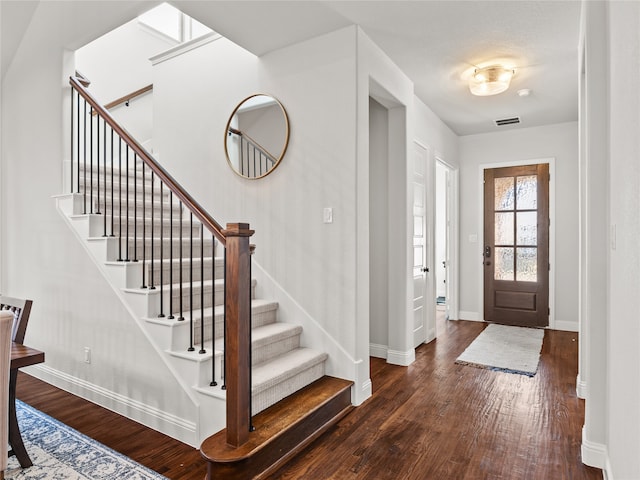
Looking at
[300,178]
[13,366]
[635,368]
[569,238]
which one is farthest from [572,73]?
[13,366]

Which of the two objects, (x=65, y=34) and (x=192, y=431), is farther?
(x=65, y=34)

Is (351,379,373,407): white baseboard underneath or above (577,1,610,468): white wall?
underneath

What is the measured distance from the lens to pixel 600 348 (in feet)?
6.79

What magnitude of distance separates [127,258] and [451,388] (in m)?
2.69

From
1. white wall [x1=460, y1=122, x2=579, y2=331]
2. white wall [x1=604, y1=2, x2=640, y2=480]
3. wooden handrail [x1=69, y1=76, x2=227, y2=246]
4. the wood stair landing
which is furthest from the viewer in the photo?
white wall [x1=460, y1=122, x2=579, y2=331]

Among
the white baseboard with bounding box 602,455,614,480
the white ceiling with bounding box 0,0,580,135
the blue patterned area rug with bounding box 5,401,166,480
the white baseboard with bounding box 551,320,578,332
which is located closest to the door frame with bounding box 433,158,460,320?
the white baseboard with bounding box 551,320,578,332

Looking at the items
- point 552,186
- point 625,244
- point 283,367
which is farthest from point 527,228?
point 625,244

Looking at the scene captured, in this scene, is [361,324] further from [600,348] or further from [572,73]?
[572,73]

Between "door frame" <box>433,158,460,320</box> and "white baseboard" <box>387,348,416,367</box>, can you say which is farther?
"door frame" <box>433,158,460,320</box>

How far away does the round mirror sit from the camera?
3.33 m

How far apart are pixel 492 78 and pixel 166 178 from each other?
3.00 m

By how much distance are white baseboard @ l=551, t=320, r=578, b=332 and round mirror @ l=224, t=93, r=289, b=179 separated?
447 centimetres

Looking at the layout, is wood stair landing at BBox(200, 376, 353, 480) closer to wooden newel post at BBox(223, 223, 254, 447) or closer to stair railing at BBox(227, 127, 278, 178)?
wooden newel post at BBox(223, 223, 254, 447)

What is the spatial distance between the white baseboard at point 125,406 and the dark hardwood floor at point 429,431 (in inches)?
2.0
